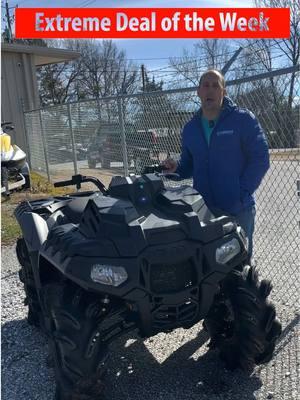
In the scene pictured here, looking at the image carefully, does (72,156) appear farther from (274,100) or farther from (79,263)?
(79,263)

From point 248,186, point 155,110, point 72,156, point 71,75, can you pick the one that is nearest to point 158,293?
point 248,186

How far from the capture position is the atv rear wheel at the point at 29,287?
3635 millimetres

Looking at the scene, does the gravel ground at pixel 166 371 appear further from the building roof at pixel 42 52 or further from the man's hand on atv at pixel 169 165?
the building roof at pixel 42 52

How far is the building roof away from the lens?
14.5 m

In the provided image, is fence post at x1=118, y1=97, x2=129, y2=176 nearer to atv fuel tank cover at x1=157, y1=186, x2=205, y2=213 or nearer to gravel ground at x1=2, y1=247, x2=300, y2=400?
gravel ground at x1=2, y1=247, x2=300, y2=400

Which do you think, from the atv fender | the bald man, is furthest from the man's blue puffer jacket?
the atv fender

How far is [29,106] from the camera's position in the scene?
50.2ft

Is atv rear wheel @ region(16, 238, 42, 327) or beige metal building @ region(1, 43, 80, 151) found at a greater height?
beige metal building @ region(1, 43, 80, 151)

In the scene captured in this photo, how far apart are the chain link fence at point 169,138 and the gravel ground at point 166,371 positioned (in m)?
0.96

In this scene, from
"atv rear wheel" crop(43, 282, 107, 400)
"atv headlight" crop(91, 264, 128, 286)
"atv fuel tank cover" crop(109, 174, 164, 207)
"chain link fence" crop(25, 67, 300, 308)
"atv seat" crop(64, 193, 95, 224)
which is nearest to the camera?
"atv headlight" crop(91, 264, 128, 286)

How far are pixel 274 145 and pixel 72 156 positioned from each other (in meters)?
6.55

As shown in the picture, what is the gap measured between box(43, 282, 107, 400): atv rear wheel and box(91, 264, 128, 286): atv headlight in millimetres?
306

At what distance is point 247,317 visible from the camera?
2.80 metres

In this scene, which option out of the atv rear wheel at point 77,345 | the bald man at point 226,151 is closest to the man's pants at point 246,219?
the bald man at point 226,151
